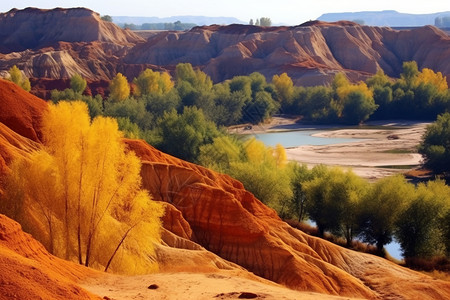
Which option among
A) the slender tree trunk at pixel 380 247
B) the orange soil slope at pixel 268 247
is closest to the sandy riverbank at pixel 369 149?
the slender tree trunk at pixel 380 247

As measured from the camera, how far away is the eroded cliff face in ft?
502

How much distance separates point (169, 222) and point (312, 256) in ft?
28.5

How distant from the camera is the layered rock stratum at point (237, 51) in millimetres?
153250

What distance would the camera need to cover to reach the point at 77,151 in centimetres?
2894

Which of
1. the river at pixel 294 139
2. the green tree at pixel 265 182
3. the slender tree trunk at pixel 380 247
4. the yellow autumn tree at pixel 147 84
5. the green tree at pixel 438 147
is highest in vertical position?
the yellow autumn tree at pixel 147 84

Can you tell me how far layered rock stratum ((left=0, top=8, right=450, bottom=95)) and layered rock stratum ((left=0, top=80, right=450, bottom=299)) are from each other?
104992mm

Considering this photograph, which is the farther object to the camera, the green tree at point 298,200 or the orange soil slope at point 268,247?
the green tree at point 298,200

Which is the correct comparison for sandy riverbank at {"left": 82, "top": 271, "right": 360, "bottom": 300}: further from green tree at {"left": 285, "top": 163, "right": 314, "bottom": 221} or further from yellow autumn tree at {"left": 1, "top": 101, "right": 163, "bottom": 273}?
green tree at {"left": 285, "top": 163, "right": 314, "bottom": 221}

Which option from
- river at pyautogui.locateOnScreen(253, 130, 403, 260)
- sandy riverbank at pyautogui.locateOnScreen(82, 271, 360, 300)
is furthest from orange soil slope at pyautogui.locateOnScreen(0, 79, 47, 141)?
river at pyautogui.locateOnScreen(253, 130, 403, 260)

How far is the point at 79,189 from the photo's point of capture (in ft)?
95.6

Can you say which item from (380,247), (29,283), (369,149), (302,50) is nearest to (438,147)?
(369,149)

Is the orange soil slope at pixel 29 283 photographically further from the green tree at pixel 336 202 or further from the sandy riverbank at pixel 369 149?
the sandy riverbank at pixel 369 149

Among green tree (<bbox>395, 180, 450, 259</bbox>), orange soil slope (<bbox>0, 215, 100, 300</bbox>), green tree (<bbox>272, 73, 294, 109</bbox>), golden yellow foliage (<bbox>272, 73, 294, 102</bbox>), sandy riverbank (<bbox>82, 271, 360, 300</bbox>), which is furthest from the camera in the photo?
golden yellow foliage (<bbox>272, 73, 294, 102</bbox>)

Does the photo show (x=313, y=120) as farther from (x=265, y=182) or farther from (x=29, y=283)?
(x=29, y=283)
